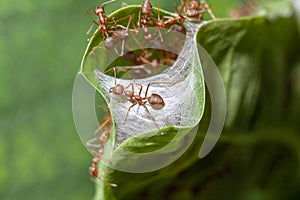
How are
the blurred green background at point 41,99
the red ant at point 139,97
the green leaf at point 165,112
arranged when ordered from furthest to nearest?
1. the blurred green background at point 41,99
2. the red ant at point 139,97
3. the green leaf at point 165,112

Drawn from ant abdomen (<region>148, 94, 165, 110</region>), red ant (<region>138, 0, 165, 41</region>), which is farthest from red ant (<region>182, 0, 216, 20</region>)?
ant abdomen (<region>148, 94, 165, 110</region>)

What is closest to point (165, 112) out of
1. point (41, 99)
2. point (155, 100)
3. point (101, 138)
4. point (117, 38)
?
point (155, 100)

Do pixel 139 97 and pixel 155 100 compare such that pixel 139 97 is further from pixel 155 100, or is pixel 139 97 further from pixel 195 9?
pixel 195 9

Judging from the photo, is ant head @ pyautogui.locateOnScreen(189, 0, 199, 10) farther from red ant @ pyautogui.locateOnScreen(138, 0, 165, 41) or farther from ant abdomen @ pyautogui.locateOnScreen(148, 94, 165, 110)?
ant abdomen @ pyautogui.locateOnScreen(148, 94, 165, 110)

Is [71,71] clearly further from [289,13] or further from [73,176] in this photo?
[289,13]

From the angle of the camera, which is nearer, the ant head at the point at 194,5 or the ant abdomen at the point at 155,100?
the ant abdomen at the point at 155,100

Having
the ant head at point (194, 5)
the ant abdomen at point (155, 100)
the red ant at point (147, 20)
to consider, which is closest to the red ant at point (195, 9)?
the ant head at point (194, 5)

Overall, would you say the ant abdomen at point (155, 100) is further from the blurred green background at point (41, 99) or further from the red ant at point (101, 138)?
the blurred green background at point (41, 99)

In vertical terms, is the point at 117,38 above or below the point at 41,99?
above

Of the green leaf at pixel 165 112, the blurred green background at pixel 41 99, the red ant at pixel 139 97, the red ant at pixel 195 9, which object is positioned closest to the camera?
the green leaf at pixel 165 112
